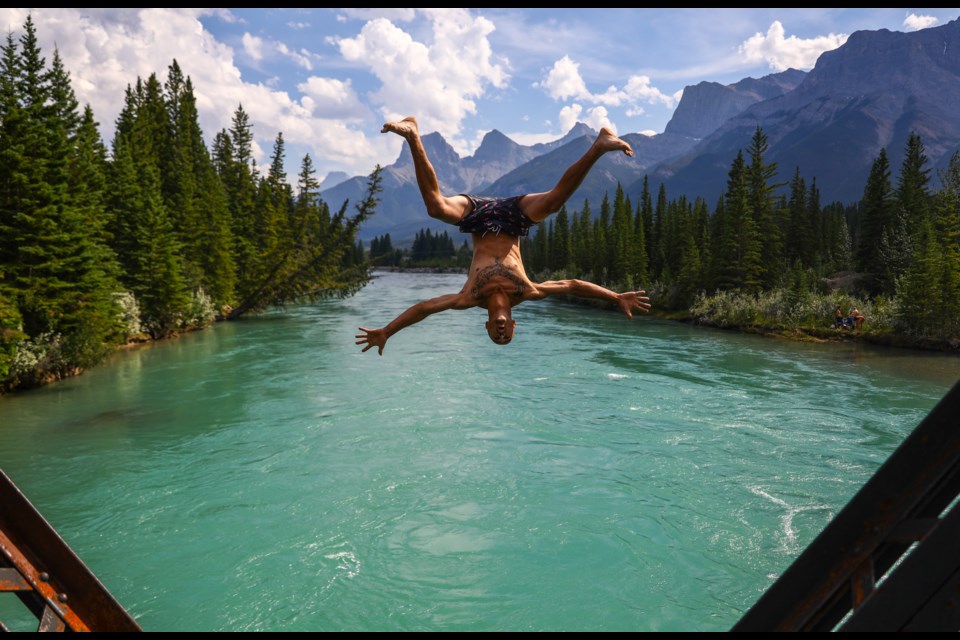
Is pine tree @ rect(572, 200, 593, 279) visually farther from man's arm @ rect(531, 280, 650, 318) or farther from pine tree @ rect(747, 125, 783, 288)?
man's arm @ rect(531, 280, 650, 318)

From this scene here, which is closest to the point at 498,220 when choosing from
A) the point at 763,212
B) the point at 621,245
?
the point at 763,212

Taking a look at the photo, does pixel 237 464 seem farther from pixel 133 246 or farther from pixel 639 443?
pixel 133 246

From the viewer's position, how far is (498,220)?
156 inches

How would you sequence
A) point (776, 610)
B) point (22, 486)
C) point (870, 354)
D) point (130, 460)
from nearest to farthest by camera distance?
point (776, 610), point (22, 486), point (130, 460), point (870, 354)

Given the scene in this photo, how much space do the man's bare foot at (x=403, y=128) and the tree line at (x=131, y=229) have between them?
724 inches

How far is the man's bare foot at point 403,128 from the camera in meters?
3.42

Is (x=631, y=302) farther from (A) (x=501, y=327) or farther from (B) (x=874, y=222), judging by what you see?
(B) (x=874, y=222)

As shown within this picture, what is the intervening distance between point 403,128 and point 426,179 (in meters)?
0.35

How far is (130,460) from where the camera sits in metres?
14.7

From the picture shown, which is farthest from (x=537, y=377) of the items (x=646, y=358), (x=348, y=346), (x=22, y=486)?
(x=22, y=486)

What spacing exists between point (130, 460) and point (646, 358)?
852 inches

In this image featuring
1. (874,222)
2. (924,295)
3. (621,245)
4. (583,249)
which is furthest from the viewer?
(583,249)

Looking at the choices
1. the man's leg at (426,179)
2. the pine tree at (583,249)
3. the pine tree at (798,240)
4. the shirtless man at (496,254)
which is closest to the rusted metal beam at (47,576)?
the shirtless man at (496,254)

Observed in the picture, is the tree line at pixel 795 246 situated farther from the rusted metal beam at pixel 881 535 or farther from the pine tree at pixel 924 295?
the rusted metal beam at pixel 881 535
